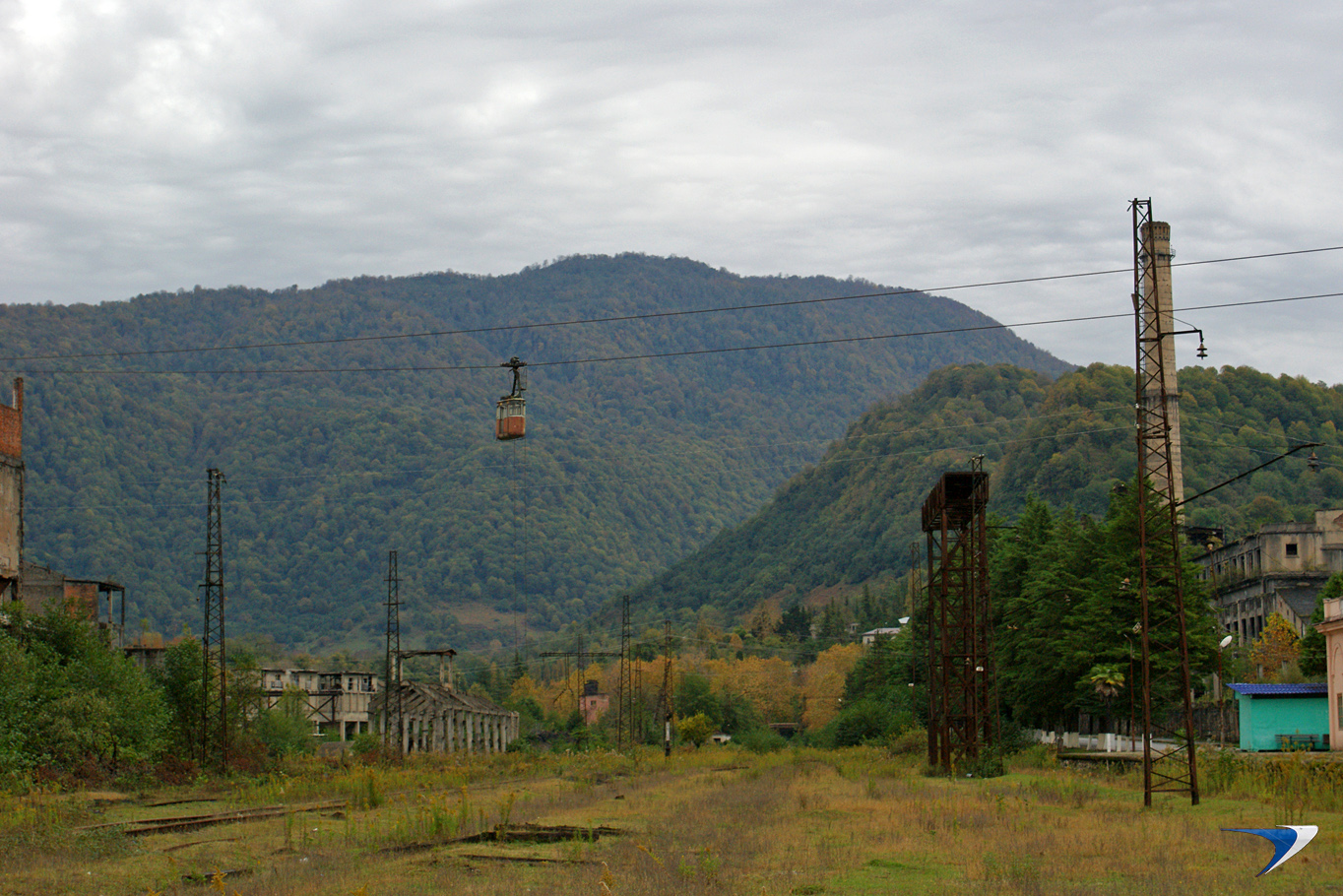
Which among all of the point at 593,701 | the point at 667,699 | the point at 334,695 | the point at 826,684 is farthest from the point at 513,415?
the point at 593,701

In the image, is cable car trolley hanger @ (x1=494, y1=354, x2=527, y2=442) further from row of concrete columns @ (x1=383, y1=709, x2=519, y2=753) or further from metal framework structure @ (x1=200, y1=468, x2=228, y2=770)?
row of concrete columns @ (x1=383, y1=709, x2=519, y2=753)

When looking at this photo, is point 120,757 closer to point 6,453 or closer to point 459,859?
point 6,453

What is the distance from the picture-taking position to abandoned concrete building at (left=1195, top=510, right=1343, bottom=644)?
97.2m

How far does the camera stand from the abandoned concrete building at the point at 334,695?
107 meters

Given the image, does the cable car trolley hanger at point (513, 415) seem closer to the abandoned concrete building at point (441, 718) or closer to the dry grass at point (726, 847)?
the dry grass at point (726, 847)

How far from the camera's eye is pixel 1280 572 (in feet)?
325

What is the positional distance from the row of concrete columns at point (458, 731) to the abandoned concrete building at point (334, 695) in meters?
8.02

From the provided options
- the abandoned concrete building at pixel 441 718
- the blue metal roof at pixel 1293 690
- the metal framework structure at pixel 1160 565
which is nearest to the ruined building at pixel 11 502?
the abandoned concrete building at pixel 441 718

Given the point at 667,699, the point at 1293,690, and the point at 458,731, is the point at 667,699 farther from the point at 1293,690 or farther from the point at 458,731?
the point at 1293,690

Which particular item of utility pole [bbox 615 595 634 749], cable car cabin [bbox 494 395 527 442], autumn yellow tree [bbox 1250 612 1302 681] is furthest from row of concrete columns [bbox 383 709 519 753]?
cable car cabin [bbox 494 395 527 442]

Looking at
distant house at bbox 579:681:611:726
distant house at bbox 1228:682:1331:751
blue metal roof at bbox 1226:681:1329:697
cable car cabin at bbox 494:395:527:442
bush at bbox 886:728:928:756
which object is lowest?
distant house at bbox 579:681:611:726

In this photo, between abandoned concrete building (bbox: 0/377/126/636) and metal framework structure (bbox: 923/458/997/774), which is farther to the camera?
abandoned concrete building (bbox: 0/377/126/636)

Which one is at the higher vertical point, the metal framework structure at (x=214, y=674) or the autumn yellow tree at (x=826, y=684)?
the metal framework structure at (x=214, y=674)

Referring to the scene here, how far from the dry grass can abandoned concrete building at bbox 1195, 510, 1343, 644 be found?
209 feet
